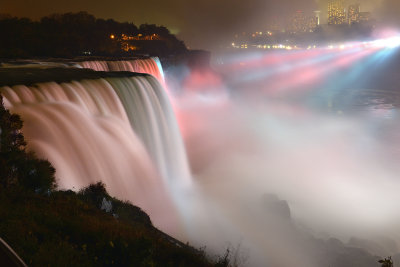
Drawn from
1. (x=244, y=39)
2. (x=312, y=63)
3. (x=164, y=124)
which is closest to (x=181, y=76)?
(x=164, y=124)

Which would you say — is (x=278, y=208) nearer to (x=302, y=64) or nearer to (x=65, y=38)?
(x=65, y=38)

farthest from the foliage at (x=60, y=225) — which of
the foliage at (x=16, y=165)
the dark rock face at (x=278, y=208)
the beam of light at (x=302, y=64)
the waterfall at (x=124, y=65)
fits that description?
the beam of light at (x=302, y=64)

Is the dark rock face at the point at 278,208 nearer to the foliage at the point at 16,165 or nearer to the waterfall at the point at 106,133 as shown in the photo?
the waterfall at the point at 106,133

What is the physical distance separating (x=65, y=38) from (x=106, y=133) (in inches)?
1254

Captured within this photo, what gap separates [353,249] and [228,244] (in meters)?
4.06

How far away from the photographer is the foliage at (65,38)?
34.1 meters

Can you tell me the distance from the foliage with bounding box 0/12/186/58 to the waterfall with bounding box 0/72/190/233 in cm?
1795

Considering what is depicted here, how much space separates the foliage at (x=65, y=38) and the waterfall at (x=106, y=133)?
17950mm

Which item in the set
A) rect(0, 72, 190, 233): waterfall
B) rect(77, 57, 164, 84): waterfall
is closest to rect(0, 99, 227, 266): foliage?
rect(0, 72, 190, 233): waterfall

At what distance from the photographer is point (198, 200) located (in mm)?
14758

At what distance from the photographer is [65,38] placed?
3888cm

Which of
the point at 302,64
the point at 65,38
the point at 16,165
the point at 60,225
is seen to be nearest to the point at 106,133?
the point at 16,165

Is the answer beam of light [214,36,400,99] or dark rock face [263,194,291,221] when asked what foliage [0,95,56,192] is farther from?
beam of light [214,36,400,99]

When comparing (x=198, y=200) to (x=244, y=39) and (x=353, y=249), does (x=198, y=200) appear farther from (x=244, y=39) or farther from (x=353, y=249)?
(x=244, y=39)
